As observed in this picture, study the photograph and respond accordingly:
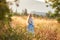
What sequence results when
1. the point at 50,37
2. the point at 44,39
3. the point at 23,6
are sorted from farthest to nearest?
the point at 23,6, the point at 50,37, the point at 44,39

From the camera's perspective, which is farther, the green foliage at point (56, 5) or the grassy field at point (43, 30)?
the green foliage at point (56, 5)

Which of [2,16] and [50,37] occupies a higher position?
[2,16]

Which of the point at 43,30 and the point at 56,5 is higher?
the point at 56,5

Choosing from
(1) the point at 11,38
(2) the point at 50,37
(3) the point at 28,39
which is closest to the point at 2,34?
(1) the point at 11,38

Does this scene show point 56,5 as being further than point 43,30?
Yes

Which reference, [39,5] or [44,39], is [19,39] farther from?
[39,5]

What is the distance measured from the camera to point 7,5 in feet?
23.3

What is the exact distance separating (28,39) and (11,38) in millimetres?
675

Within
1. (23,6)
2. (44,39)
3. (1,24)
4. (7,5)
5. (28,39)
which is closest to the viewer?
(7,5)

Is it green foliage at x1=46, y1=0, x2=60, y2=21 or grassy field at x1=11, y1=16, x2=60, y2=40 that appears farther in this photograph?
green foliage at x1=46, y1=0, x2=60, y2=21

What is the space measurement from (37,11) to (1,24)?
85.8ft

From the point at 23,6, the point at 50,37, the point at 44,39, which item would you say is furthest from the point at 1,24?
the point at 23,6

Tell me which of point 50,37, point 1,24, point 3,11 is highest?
point 3,11

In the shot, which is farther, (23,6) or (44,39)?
(23,6)
